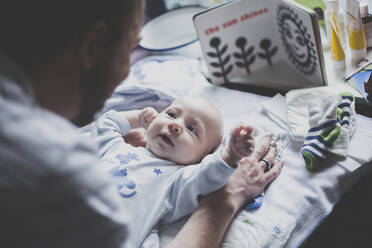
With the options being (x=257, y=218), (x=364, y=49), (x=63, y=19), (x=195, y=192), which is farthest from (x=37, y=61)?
(x=364, y=49)

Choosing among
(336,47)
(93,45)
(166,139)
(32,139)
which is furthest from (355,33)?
(32,139)

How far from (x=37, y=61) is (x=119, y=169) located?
2.27 ft

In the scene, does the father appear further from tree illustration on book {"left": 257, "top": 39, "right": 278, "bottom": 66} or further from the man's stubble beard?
tree illustration on book {"left": 257, "top": 39, "right": 278, "bottom": 66}

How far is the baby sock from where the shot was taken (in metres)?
1.15

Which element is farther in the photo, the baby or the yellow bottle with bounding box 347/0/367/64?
the yellow bottle with bounding box 347/0/367/64

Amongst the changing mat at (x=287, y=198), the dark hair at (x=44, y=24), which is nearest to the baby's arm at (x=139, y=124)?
the changing mat at (x=287, y=198)

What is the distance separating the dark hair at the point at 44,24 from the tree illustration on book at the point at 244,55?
0.98m

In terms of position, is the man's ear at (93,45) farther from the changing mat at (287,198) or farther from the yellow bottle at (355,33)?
the yellow bottle at (355,33)

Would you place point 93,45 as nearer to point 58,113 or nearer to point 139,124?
point 58,113

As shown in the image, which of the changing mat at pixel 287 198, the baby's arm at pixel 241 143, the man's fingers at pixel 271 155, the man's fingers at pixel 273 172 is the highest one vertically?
the baby's arm at pixel 241 143

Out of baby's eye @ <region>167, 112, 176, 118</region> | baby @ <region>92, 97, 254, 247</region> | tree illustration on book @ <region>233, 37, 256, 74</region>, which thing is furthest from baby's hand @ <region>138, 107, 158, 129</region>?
Result: tree illustration on book @ <region>233, 37, 256, 74</region>

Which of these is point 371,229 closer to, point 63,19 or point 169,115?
point 169,115

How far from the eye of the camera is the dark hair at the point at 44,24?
605 mm

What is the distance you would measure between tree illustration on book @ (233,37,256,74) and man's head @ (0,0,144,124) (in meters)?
0.88
